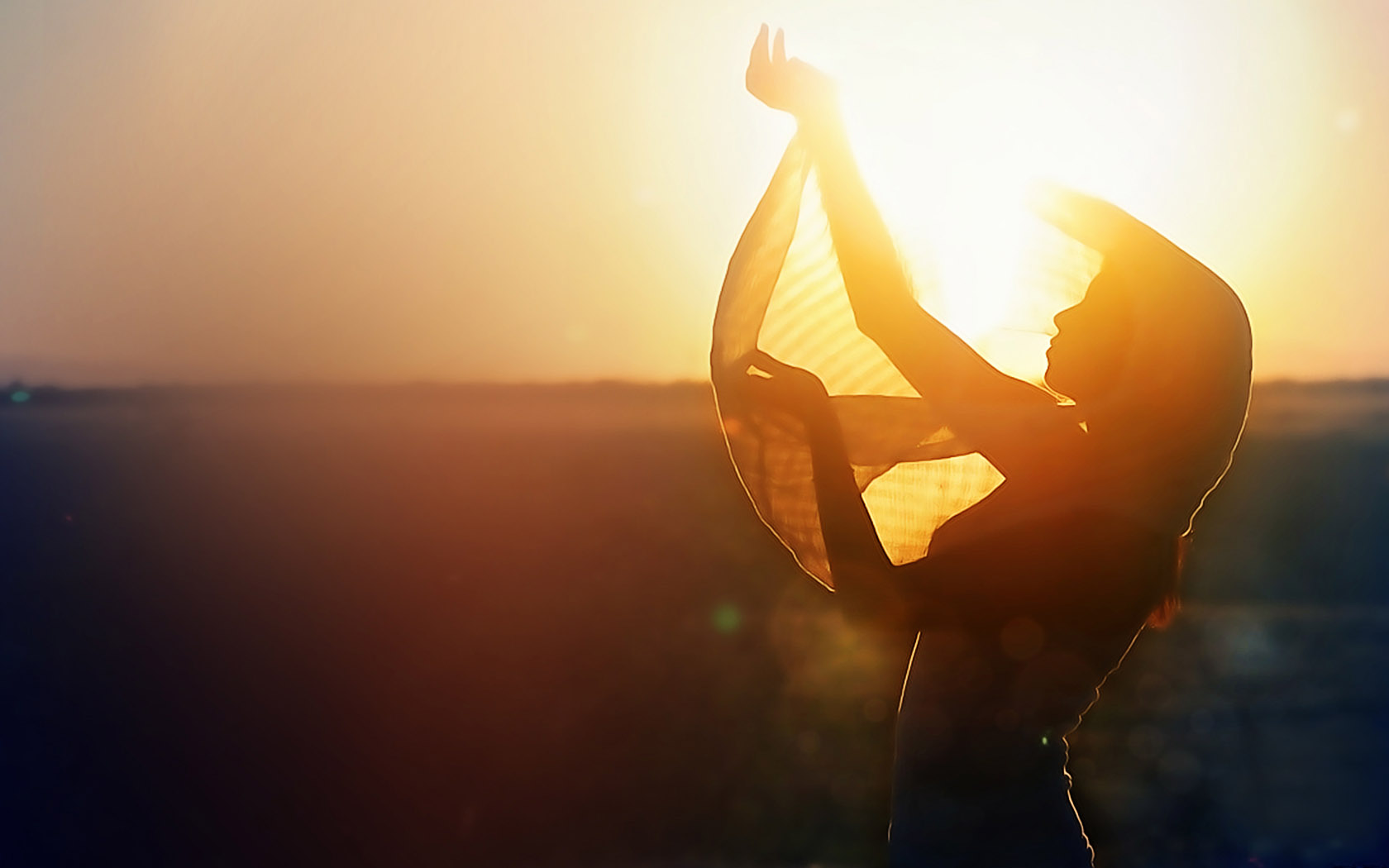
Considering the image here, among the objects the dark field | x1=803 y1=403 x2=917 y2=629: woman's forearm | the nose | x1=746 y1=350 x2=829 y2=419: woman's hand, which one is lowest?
the dark field

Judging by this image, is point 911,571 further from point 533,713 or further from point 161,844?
point 533,713

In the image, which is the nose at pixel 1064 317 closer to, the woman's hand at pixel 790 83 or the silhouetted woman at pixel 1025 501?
the silhouetted woman at pixel 1025 501

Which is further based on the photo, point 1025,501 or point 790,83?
point 790,83

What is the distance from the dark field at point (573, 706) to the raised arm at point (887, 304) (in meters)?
0.33

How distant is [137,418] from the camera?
39719 millimetres

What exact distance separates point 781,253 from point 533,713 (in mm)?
4017

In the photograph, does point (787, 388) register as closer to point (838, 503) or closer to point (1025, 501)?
point (838, 503)

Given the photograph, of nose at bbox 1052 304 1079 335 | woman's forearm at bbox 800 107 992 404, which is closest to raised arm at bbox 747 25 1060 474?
woman's forearm at bbox 800 107 992 404

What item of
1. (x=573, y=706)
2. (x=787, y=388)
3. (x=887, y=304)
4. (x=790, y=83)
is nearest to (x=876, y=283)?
(x=887, y=304)

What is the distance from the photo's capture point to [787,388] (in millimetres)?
1138

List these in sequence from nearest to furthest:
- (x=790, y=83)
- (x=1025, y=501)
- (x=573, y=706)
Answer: (x=1025, y=501), (x=790, y=83), (x=573, y=706)

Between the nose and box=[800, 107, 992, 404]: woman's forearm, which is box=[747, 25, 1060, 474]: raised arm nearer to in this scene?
box=[800, 107, 992, 404]: woman's forearm

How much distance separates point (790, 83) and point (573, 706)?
4168 millimetres

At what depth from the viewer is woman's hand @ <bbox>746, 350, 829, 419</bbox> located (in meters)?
1.12
